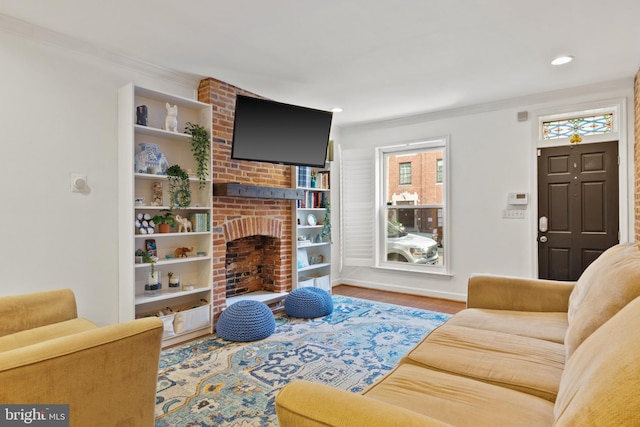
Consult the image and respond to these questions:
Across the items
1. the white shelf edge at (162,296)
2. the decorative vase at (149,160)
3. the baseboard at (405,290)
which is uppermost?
the decorative vase at (149,160)

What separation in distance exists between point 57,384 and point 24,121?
2.13 m

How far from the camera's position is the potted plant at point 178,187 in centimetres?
314

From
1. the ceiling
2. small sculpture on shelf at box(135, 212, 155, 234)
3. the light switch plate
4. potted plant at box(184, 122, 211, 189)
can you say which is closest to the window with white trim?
the light switch plate

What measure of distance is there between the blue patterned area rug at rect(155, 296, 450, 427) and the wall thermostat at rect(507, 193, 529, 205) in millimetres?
1630

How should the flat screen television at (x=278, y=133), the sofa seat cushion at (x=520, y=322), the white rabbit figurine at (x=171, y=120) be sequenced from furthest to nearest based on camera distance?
the flat screen television at (x=278, y=133), the white rabbit figurine at (x=171, y=120), the sofa seat cushion at (x=520, y=322)

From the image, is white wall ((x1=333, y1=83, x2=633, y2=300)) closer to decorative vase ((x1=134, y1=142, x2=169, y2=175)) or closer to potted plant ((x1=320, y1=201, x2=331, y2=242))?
potted plant ((x1=320, y1=201, x2=331, y2=242))

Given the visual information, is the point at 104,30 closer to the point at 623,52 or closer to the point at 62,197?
the point at 62,197

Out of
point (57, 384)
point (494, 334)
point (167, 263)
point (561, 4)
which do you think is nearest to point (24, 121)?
point (167, 263)

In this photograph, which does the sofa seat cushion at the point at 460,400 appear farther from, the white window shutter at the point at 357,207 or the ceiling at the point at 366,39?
the white window shutter at the point at 357,207

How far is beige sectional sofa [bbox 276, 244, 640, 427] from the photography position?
854 millimetres

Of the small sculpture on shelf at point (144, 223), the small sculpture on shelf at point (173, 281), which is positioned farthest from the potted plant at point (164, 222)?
the small sculpture on shelf at point (173, 281)

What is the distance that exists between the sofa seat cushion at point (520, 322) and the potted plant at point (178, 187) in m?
2.43

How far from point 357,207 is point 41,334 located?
13.6 feet

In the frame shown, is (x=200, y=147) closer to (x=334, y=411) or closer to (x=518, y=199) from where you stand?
(x=334, y=411)
